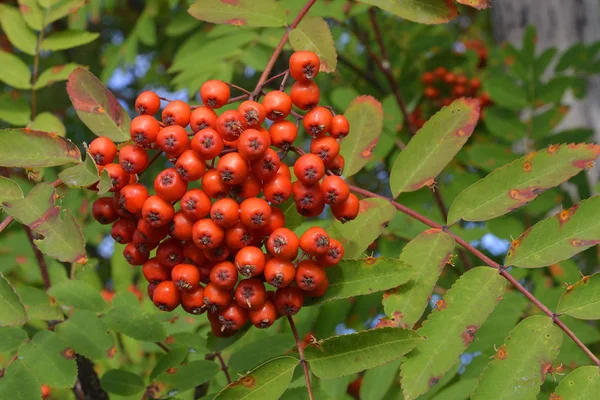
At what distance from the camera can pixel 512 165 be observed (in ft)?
4.89

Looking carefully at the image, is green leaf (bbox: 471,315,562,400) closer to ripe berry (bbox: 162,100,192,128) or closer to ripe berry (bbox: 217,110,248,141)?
ripe berry (bbox: 217,110,248,141)

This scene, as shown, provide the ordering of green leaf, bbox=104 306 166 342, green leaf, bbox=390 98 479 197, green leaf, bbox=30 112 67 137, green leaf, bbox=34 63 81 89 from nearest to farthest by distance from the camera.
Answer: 1. green leaf, bbox=390 98 479 197
2. green leaf, bbox=104 306 166 342
3. green leaf, bbox=30 112 67 137
4. green leaf, bbox=34 63 81 89

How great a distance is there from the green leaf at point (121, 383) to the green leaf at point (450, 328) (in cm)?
80

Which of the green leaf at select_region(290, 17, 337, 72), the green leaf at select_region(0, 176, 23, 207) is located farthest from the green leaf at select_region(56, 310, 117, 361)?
the green leaf at select_region(290, 17, 337, 72)

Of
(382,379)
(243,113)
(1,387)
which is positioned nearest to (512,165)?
(243,113)

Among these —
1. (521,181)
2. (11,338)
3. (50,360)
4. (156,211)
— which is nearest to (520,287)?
(521,181)

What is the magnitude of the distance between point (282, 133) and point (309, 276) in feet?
0.99

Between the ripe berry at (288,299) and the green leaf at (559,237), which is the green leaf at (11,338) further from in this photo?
the green leaf at (559,237)

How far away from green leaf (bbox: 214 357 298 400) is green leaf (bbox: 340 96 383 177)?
1.77 feet

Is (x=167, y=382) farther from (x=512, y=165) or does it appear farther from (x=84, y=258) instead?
(x=512, y=165)

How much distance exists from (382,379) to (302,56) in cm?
105

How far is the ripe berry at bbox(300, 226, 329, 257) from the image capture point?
1.25m

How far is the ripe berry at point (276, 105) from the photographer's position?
132cm

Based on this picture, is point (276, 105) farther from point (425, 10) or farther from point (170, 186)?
point (425, 10)
